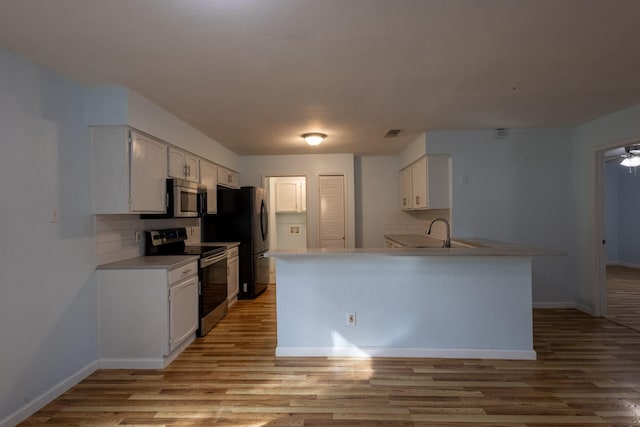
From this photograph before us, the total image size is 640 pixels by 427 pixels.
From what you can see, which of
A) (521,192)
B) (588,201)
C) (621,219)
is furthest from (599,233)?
(621,219)

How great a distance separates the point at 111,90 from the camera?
276 centimetres

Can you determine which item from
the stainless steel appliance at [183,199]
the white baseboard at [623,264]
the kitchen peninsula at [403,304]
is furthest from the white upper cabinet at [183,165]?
the white baseboard at [623,264]

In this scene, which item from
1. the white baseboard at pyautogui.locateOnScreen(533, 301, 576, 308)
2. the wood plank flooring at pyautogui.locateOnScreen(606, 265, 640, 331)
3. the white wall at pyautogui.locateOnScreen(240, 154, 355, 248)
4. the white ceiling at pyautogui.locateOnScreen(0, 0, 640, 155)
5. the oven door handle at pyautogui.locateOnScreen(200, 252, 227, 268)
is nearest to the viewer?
the white ceiling at pyautogui.locateOnScreen(0, 0, 640, 155)

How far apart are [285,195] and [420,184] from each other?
3.03 meters

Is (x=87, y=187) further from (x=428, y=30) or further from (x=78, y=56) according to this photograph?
(x=428, y=30)

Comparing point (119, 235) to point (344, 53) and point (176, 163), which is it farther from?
point (344, 53)

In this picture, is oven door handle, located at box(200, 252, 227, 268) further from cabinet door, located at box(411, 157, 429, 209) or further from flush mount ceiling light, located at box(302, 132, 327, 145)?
cabinet door, located at box(411, 157, 429, 209)

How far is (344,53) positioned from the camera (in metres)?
2.19

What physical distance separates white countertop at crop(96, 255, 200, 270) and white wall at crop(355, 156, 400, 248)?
11.0ft

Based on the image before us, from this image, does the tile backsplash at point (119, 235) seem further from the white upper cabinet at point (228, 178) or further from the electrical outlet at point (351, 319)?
the electrical outlet at point (351, 319)

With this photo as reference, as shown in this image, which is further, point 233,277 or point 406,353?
point 233,277

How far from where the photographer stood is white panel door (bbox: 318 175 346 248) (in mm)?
5863

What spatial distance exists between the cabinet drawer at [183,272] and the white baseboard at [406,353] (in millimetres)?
1080

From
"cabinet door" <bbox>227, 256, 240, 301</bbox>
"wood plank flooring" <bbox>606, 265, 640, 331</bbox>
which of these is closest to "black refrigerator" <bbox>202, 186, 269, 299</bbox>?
"cabinet door" <bbox>227, 256, 240, 301</bbox>
